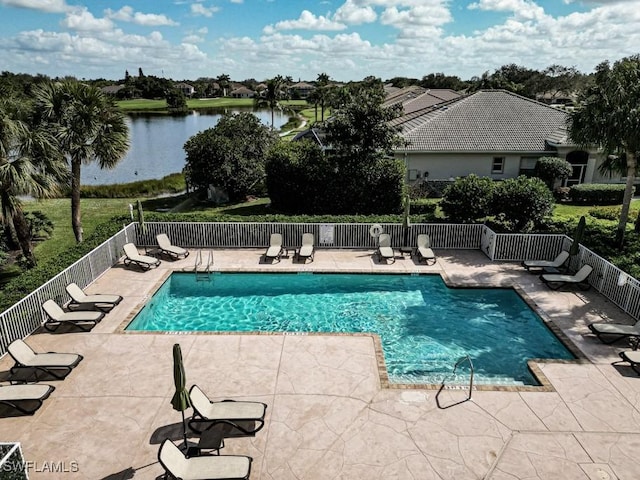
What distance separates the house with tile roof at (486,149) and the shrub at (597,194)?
2.59 meters

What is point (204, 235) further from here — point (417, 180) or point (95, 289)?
point (417, 180)

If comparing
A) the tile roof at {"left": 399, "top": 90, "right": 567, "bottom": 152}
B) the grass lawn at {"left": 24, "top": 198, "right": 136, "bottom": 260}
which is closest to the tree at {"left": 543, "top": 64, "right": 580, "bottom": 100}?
the tile roof at {"left": 399, "top": 90, "right": 567, "bottom": 152}

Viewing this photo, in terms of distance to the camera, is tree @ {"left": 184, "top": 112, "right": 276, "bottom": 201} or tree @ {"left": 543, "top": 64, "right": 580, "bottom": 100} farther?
tree @ {"left": 543, "top": 64, "right": 580, "bottom": 100}

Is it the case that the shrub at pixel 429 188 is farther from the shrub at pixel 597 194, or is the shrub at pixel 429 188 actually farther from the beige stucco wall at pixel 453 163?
the shrub at pixel 597 194

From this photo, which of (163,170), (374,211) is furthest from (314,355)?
(163,170)

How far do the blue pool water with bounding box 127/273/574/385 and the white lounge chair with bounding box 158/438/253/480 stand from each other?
15.6 ft

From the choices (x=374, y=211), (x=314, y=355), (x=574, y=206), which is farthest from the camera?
(x=574, y=206)

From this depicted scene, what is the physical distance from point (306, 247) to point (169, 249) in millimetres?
5400

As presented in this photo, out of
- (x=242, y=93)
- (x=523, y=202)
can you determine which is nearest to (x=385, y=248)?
(x=523, y=202)

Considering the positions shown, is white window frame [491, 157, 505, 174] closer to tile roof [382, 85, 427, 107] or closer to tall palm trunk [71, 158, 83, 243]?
tile roof [382, 85, 427, 107]

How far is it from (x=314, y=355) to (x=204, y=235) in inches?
372

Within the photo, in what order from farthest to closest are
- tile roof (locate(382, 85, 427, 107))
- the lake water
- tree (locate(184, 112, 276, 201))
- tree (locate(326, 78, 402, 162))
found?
tile roof (locate(382, 85, 427, 107))
the lake water
tree (locate(184, 112, 276, 201))
tree (locate(326, 78, 402, 162))

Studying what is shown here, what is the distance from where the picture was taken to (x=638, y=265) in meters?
14.9

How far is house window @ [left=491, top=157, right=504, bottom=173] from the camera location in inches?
1194
